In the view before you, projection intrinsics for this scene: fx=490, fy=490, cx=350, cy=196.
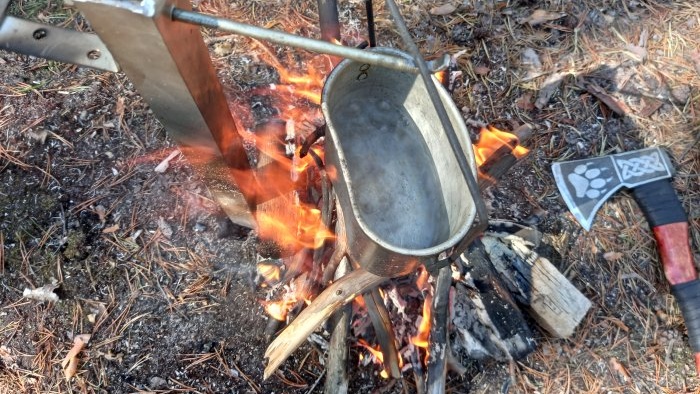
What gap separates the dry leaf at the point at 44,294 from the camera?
2.29 m

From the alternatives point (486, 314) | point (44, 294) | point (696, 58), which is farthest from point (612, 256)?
point (44, 294)

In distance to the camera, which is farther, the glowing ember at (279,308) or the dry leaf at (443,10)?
the dry leaf at (443,10)

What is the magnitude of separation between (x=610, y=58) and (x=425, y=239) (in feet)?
6.50

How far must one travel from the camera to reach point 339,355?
209cm

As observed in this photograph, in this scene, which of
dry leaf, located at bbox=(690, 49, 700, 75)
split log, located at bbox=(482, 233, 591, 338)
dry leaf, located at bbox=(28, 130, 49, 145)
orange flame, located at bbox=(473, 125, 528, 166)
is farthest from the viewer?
dry leaf, located at bbox=(690, 49, 700, 75)

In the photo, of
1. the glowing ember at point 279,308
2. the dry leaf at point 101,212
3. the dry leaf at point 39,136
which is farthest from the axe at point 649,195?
the dry leaf at point 39,136

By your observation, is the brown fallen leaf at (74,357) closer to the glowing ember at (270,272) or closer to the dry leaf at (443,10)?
the glowing ember at (270,272)

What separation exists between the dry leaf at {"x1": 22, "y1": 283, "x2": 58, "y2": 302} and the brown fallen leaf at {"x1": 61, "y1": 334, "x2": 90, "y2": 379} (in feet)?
0.75

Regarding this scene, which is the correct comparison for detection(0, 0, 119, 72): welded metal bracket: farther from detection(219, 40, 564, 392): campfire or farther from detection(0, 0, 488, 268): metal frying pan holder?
detection(219, 40, 564, 392): campfire

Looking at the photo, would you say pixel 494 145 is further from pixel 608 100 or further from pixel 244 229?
pixel 244 229

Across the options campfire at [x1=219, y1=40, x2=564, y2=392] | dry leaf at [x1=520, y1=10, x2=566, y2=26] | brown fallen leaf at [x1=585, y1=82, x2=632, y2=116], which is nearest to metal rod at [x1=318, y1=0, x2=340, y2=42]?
campfire at [x1=219, y1=40, x2=564, y2=392]

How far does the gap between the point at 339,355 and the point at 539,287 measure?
978mm

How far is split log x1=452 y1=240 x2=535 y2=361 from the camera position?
2.20m

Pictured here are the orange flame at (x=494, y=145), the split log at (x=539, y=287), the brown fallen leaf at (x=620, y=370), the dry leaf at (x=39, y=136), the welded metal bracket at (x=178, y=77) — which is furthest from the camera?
the dry leaf at (x=39, y=136)
